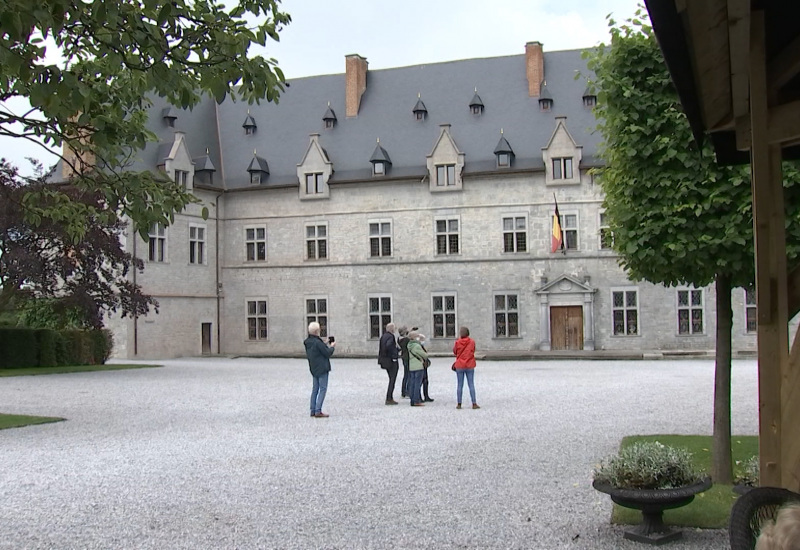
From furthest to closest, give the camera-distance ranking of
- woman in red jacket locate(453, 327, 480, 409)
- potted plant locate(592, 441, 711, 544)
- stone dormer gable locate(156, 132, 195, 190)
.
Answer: stone dormer gable locate(156, 132, 195, 190) < woman in red jacket locate(453, 327, 480, 409) < potted plant locate(592, 441, 711, 544)

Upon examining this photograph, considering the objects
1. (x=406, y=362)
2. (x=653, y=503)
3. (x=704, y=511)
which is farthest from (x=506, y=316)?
(x=653, y=503)

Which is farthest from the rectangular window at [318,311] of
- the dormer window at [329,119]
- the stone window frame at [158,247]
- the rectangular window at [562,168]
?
the rectangular window at [562,168]

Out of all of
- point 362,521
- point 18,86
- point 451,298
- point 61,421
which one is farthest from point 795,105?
point 451,298

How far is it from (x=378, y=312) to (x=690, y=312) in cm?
1306

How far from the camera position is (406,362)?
1767cm

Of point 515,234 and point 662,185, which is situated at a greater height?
point 515,234

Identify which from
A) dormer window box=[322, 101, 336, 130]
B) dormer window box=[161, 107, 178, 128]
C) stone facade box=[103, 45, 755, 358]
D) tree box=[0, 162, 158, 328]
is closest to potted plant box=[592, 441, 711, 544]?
tree box=[0, 162, 158, 328]

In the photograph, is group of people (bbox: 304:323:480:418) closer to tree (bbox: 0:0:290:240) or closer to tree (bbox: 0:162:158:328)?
tree (bbox: 0:0:290:240)

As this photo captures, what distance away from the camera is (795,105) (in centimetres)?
523

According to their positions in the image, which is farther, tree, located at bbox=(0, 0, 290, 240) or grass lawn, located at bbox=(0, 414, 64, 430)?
grass lawn, located at bbox=(0, 414, 64, 430)

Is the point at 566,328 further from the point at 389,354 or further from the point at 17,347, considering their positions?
the point at 17,347

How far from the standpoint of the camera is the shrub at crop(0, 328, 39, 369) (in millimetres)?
28750

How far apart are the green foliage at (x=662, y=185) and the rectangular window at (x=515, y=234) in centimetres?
2740

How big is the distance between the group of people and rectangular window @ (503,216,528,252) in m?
19.3
